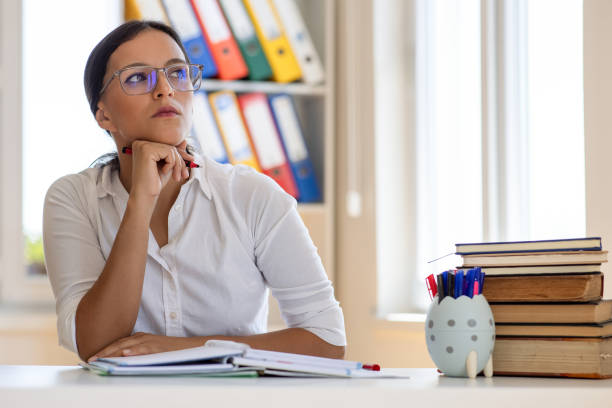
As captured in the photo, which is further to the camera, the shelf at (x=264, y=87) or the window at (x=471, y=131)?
the shelf at (x=264, y=87)

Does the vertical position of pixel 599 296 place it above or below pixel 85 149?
below

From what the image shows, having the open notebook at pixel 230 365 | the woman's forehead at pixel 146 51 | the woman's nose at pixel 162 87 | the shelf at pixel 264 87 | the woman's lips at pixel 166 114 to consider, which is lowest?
the open notebook at pixel 230 365

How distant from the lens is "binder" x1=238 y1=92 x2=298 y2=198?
8.99 ft

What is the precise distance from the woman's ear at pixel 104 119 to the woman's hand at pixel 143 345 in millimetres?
566

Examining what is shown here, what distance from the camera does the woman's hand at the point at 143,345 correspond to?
1286 millimetres

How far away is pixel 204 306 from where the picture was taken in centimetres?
161

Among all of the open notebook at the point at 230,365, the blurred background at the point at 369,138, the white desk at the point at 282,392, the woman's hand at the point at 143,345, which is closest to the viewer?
the white desk at the point at 282,392

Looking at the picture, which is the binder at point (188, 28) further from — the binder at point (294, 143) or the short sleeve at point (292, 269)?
the short sleeve at point (292, 269)

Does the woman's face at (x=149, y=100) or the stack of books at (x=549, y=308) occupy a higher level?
the woman's face at (x=149, y=100)

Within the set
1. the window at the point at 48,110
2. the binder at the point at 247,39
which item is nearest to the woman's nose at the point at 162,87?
the binder at the point at 247,39

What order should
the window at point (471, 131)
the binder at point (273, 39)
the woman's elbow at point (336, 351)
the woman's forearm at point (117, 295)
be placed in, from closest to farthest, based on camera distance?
1. the woman's forearm at point (117, 295)
2. the woman's elbow at point (336, 351)
3. the window at point (471, 131)
4. the binder at point (273, 39)

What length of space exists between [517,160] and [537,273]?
1121 millimetres

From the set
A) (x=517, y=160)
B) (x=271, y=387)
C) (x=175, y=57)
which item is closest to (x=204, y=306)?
(x=175, y=57)

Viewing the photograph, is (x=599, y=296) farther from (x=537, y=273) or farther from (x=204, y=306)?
(x=204, y=306)
